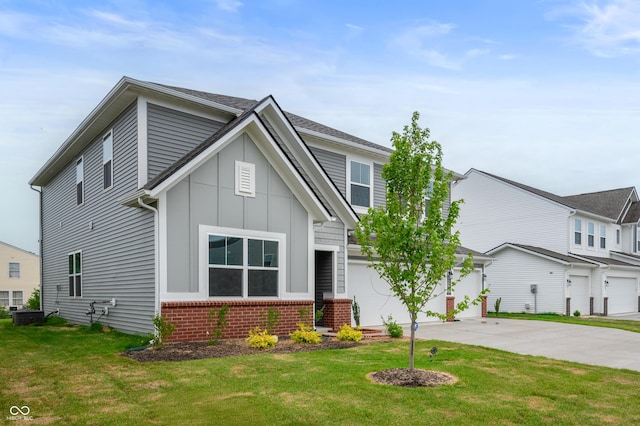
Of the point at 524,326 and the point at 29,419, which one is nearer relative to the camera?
the point at 29,419

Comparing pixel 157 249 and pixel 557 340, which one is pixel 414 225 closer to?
pixel 157 249

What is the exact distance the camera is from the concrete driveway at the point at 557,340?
434 inches

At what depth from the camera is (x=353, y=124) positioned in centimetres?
3072

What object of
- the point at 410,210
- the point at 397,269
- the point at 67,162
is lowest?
the point at 397,269

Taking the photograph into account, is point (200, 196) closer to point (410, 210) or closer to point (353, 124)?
point (410, 210)

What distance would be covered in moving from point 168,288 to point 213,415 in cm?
575

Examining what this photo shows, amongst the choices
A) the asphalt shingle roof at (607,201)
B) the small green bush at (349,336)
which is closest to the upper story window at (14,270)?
the small green bush at (349,336)

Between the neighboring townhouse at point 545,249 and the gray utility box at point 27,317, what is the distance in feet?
72.9

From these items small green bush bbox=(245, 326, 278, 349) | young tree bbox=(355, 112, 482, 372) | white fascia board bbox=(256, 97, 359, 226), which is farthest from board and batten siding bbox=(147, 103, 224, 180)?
young tree bbox=(355, 112, 482, 372)

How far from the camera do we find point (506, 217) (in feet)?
102

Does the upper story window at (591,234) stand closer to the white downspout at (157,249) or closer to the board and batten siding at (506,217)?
the board and batten siding at (506,217)

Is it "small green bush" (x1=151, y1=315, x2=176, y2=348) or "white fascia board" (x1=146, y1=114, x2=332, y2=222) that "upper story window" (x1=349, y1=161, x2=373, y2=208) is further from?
"small green bush" (x1=151, y1=315, x2=176, y2=348)

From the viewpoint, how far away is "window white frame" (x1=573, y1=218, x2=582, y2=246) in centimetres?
2978

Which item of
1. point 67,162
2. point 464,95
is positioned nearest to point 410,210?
point 464,95
